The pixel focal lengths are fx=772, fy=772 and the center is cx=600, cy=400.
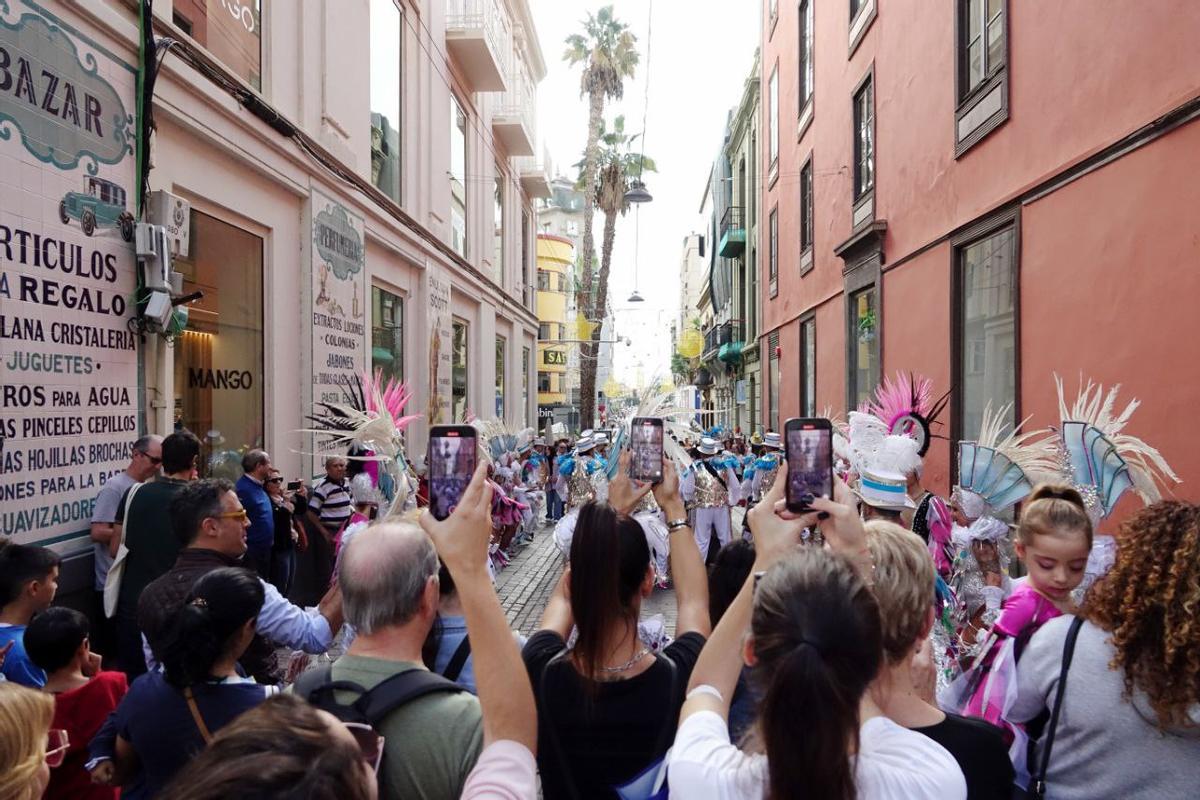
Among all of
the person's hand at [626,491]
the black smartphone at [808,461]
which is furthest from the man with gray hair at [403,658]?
the black smartphone at [808,461]

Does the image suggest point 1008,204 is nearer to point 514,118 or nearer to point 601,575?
point 601,575

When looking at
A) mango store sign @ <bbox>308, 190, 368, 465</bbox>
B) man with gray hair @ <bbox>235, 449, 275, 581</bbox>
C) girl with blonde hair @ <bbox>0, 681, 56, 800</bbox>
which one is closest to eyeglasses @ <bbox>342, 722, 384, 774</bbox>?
girl with blonde hair @ <bbox>0, 681, 56, 800</bbox>

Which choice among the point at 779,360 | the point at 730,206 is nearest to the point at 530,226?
the point at 730,206

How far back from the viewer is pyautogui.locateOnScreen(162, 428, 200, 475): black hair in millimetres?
4660

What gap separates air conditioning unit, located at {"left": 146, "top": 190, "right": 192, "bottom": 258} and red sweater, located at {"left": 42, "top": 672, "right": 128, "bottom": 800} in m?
4.35

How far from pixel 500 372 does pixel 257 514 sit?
1643 cm

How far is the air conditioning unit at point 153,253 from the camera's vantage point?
579 cm

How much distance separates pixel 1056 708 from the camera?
6.68ft

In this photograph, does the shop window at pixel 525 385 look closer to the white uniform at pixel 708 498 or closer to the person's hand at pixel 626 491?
the white uniform at pixel 708 498

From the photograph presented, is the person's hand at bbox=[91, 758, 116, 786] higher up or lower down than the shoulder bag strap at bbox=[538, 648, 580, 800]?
lower down

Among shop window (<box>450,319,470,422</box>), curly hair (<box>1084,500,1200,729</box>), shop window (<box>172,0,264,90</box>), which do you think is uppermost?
shop window (<box>172,0,264,90</box>)

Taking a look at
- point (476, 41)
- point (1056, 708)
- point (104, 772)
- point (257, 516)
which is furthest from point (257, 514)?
point (476, 41)

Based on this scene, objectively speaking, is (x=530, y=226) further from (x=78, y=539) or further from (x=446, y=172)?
(x=78, y=539)

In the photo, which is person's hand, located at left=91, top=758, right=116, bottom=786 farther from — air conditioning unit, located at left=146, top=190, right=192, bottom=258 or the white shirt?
air conditioning unit, located at left=146, top=190, right=192, bottom=258
